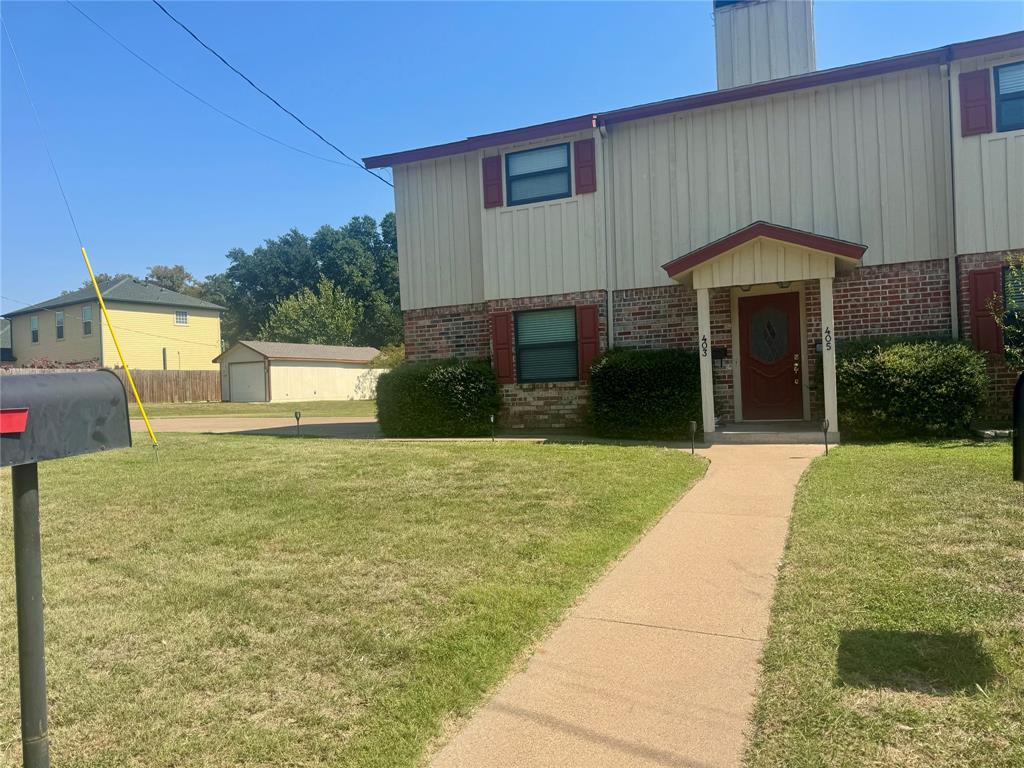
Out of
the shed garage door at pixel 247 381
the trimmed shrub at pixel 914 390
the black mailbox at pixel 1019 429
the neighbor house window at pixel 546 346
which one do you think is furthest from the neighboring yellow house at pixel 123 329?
the black mailbox at pixel 1019 429

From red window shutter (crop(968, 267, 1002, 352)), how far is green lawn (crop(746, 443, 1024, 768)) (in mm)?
5031

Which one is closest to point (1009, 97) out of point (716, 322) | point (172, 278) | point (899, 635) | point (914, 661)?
point (716, 322)

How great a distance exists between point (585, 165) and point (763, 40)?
13.5ft

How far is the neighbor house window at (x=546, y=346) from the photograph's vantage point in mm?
12375

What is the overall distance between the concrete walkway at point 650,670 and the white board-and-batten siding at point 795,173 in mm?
7389

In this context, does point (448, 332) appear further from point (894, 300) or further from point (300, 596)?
point (300, 596)

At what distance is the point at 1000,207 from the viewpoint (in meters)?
9.80

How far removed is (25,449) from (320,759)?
4.80 feet

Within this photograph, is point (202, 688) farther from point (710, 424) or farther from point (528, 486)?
point (710, 424)

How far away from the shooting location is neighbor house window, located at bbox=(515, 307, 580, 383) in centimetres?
1238

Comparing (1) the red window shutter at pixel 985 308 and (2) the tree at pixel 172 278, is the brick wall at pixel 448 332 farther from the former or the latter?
(2) the tree at pixel 172 278

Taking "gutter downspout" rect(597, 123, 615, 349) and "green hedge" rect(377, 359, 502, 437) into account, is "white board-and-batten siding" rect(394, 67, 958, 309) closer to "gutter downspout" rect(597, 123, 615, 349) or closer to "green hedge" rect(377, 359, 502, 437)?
"gutter downspout" rect(597, 123, 615, 349)

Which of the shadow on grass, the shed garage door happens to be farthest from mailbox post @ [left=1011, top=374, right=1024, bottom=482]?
the shed garage door

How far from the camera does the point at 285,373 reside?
119ft
